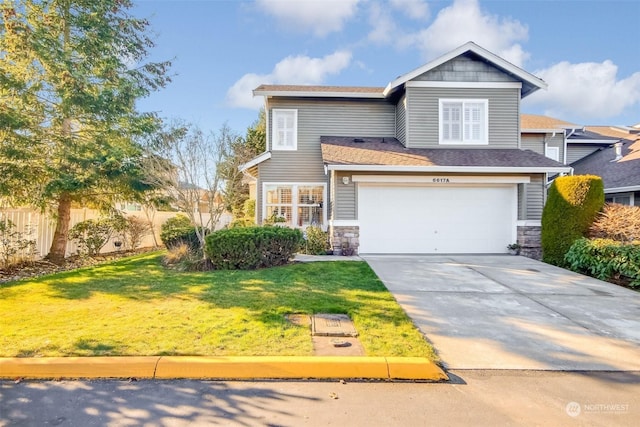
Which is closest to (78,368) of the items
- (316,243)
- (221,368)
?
(221,368)

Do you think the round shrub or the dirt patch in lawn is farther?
the round shrub

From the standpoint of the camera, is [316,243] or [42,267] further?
[316,243]

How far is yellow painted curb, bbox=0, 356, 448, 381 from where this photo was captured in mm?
3473

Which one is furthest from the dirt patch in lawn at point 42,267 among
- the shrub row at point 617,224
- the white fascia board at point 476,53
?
the shrub row at point 617,224

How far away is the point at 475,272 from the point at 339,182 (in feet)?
15.8

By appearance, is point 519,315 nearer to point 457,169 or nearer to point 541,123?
point 457,169

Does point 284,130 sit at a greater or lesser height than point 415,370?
greater

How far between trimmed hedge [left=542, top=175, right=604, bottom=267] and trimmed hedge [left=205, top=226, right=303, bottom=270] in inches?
293

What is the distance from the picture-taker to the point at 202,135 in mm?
9945

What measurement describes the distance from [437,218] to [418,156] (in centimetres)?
215

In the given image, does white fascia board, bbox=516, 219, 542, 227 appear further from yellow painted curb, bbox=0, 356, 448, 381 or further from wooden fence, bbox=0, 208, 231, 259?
wooden fence, bbox=0, 208, 231, 259

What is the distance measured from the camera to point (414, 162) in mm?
11172

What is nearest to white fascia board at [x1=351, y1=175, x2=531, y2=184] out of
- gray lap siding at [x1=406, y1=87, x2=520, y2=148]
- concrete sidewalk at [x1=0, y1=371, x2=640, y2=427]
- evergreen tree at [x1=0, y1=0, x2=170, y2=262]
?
gray lap siding at [x1=406, y1=87, x2=520, y2=148]

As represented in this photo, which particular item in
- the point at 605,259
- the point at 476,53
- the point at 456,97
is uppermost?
the point at 476,53
